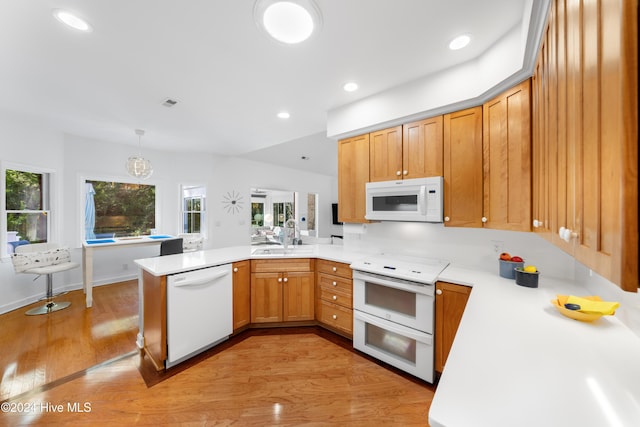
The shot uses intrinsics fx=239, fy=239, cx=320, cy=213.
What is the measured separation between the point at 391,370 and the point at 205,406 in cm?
150

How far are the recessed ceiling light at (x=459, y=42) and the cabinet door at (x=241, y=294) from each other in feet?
8.79

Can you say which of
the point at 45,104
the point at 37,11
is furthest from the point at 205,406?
the point at 45,104

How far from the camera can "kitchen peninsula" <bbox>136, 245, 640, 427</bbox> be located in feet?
2.03

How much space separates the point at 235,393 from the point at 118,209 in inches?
174

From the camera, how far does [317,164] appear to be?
20.7 ft

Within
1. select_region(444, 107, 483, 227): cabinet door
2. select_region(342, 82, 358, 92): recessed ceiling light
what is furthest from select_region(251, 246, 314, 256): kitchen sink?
select_region(342, 82, 358, 92): recessed ceiling light

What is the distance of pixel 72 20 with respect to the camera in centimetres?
151

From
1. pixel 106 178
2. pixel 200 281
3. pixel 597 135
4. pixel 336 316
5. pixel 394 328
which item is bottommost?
pixel 336 316

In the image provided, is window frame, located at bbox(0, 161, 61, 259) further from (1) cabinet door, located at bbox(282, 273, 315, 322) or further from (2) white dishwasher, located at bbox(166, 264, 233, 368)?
(1) cabinet door, located at bbox(282, 273, 315, 322)

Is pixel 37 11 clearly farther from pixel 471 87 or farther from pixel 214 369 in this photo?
pixel 471 87

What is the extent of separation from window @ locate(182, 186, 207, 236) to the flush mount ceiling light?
420cm

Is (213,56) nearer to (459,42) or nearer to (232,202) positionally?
(459,42)

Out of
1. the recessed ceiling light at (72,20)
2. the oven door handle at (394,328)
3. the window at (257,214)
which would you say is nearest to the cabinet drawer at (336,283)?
the oven door handle at (394,328)

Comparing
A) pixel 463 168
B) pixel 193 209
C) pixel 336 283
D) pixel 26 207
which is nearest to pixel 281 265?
pixel 336 283
